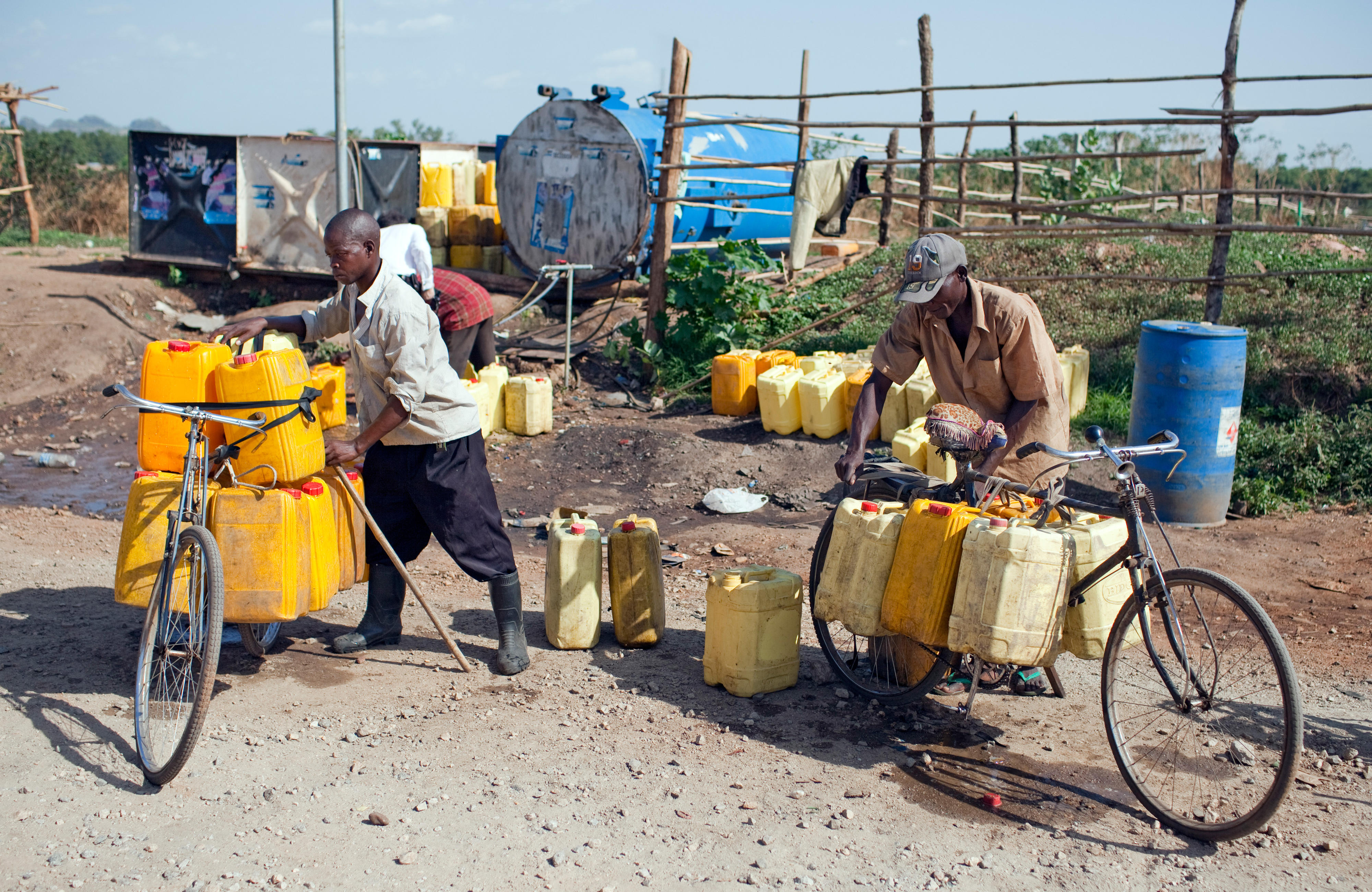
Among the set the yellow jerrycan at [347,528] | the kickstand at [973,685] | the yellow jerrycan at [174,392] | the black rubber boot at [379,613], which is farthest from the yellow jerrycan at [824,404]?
the yellow jerrycan at [174,392]

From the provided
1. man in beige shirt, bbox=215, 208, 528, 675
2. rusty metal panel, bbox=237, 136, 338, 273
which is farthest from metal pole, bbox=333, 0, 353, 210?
man in beige shirt, bbox=215, 208, 528, 675

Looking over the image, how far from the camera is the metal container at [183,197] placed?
1401 centimetres

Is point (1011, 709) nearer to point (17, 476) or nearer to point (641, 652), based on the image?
point (641, 652)

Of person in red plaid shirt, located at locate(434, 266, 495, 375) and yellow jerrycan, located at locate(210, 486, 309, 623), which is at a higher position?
person in red plaid shirt, located at locate(434, 266, 495, 375)

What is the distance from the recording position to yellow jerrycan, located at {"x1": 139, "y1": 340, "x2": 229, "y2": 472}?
3.83 m

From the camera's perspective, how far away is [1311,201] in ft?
68.5

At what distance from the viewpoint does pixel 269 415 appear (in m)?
3.77

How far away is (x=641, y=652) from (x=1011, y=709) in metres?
1.56

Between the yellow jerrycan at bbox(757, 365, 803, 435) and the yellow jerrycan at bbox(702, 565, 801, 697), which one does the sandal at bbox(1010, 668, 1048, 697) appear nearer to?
the yellow jerrycan at bbox(702, 565, 801, 697)

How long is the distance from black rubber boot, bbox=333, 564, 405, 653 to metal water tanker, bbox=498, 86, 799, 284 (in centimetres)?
754

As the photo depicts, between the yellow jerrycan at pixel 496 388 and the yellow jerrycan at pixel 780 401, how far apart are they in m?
2.21

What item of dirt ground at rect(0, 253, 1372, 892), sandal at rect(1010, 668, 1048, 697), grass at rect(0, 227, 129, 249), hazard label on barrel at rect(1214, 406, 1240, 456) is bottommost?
dirt ground at rect(0, 253, 1372, 892)

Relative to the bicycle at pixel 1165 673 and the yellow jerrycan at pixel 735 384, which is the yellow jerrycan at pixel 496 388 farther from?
the bicycle at pixel 1165 673

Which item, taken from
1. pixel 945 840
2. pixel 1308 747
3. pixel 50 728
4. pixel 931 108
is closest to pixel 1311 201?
pixel 931 108
